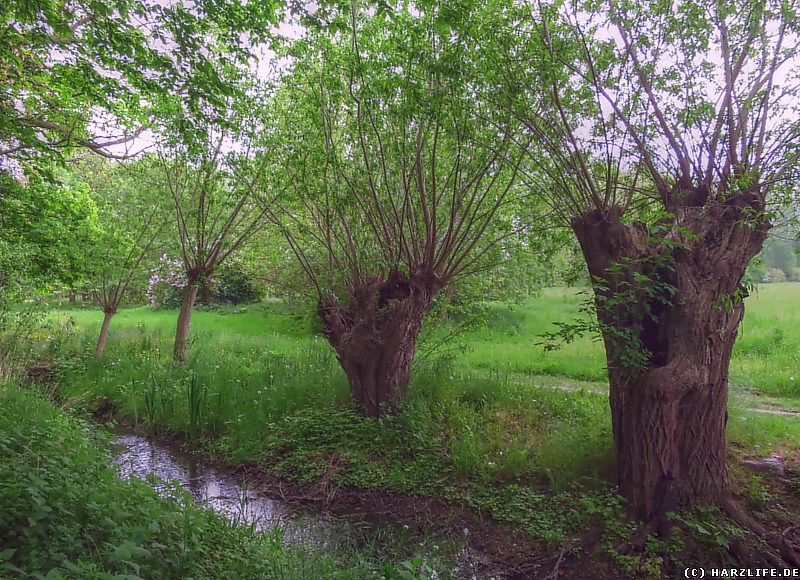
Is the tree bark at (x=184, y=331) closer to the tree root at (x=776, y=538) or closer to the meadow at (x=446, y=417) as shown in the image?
the meadow at (x=446, y=417)

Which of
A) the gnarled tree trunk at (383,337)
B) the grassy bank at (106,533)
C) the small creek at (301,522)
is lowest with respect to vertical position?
the small creek at (301,522)

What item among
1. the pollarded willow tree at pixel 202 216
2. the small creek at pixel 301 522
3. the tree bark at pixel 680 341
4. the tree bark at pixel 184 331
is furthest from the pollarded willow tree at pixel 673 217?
the tree bark at pixel 184 331

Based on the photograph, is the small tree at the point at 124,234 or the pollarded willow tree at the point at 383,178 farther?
the small tree at the point at 124,234

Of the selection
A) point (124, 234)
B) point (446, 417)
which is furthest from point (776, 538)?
point (124, 234)

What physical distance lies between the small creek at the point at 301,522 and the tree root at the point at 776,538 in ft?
8.39

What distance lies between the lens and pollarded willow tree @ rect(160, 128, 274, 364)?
10352 mm

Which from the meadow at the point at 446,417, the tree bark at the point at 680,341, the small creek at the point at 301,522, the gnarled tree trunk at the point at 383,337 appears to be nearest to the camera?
the tree bark at the point at 680,341

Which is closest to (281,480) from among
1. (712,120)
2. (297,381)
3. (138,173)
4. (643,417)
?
(297,381)

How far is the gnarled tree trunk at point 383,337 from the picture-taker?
25.9ft

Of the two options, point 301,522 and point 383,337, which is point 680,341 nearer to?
point 383,337

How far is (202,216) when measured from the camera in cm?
1073

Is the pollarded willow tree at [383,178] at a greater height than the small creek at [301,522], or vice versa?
the pollarded willow tree at [383,178]

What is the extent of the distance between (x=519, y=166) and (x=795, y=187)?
10.1 feet

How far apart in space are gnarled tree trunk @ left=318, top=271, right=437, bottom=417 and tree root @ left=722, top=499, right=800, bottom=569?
4.54 m
